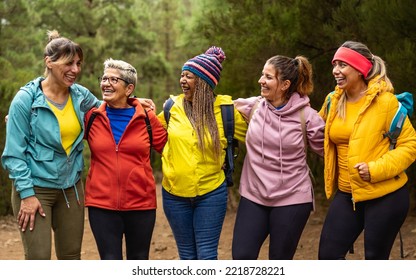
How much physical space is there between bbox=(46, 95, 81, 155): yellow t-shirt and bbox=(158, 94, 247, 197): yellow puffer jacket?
673 millimetres

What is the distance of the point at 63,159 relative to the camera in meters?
4.49

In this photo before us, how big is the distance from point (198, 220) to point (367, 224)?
1.17m

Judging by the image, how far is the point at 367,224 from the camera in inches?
180

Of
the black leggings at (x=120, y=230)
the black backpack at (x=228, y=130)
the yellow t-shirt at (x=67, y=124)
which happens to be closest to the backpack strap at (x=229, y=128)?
the black backpack at (x=228, y=130)

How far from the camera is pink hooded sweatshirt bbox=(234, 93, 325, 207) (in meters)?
4.70

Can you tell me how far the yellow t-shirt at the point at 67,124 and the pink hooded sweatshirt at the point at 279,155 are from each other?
1216 mm

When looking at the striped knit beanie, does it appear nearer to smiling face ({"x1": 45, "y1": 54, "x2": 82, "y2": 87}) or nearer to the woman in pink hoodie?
the woman in pink hoodie

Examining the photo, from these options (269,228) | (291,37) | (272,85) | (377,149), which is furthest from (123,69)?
(291,37)

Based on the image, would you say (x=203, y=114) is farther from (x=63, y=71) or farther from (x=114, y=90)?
(x=63, y=71)

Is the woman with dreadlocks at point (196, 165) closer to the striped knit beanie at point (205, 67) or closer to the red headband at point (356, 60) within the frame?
the striped knit beanie at point (205, 67)

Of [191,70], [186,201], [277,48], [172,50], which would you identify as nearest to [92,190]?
[186,201]

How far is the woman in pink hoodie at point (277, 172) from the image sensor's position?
4.69m
